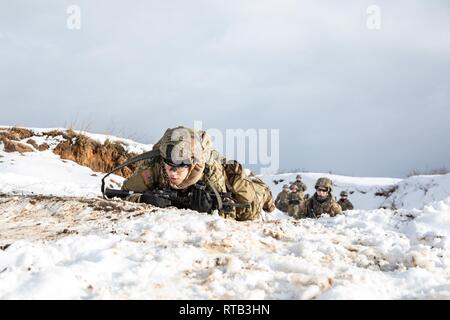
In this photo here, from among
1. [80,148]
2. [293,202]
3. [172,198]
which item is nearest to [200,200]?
[172,198]

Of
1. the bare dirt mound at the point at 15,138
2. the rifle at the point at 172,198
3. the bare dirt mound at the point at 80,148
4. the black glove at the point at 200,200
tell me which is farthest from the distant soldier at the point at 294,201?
the black glove at the point at 200,200

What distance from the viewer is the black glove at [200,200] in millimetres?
5289

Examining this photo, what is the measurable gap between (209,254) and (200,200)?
2.30 metres

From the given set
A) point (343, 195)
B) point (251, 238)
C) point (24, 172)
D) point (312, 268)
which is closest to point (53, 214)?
point (251, 238)

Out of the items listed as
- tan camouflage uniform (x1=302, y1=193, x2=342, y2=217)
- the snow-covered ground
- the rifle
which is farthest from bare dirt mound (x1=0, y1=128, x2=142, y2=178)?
the snow-covered ground

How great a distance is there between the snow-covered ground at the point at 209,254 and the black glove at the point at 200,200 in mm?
950

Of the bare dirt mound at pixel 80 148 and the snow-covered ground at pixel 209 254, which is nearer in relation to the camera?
the snow-covered ground at pixel 209 254

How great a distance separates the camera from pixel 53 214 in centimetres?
436

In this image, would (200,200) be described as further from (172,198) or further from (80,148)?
(80,148)

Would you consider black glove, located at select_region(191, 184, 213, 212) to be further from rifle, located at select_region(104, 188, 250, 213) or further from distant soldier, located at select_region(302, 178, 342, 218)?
distant soldier, located at select_region(302, 178, 342, 218)

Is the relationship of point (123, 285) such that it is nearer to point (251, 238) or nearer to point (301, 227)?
point (251, 238)

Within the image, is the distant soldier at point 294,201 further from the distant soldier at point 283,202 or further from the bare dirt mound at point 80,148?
the bare dirt mound at point 80,148

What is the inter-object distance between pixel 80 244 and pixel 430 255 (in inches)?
82.6

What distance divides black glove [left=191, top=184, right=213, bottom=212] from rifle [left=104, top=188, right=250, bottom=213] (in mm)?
51
